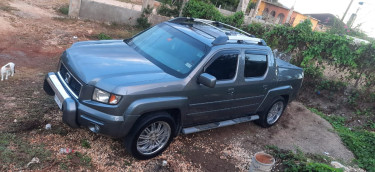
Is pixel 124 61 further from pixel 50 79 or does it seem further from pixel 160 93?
pixel 50 79

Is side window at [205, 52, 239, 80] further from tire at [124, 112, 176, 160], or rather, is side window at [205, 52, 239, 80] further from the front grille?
the front grille

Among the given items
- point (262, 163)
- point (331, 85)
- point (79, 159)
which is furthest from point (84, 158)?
point (331, 85)

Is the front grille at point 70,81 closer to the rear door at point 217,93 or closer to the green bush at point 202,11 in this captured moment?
the rear door at point 217,93

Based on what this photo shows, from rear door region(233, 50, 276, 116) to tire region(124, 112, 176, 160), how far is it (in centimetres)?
141

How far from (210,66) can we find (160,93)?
97cm

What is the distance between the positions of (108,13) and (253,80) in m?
9.08

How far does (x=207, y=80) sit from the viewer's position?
3824 millimetres

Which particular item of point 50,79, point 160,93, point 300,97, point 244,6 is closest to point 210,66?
point 160,93

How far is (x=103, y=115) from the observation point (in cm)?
345

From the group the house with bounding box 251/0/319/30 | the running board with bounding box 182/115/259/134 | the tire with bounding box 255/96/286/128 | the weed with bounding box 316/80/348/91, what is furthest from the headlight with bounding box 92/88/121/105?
the house with bounding box 251/0/319/30

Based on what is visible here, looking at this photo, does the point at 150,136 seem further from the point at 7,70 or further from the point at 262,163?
the point at 7,70

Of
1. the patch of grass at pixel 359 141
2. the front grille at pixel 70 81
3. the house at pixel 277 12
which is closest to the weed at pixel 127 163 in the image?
the front grille at pixel 70 81

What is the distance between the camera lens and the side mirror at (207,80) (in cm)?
380

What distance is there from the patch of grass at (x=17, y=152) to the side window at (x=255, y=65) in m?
3.38
